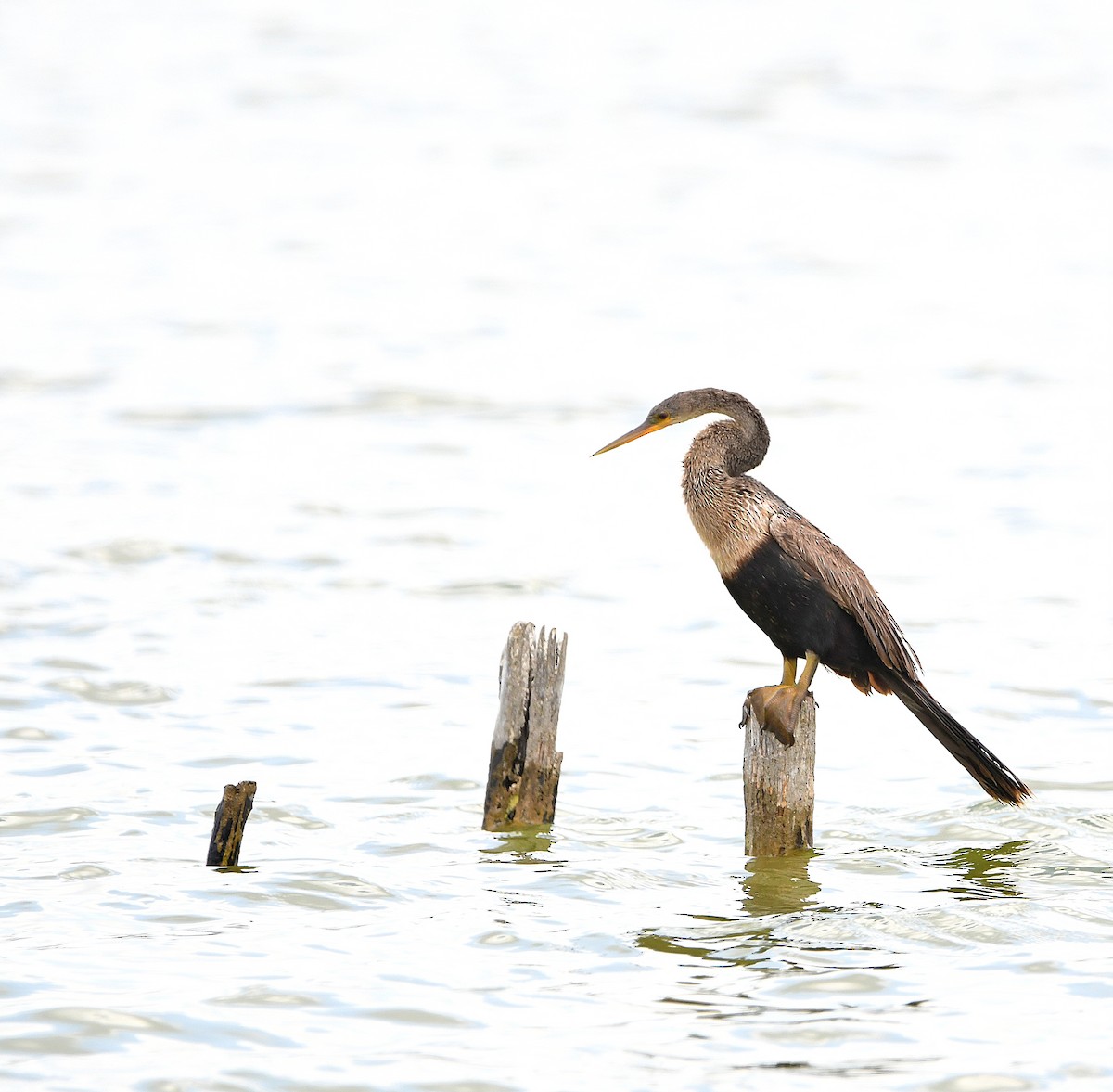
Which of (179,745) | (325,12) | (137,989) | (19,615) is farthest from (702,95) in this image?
(137,989)

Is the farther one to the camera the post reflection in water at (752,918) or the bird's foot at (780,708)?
the bird's foot at (780,708)

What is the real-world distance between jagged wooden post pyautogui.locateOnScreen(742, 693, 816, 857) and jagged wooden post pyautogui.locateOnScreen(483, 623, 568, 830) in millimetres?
1014

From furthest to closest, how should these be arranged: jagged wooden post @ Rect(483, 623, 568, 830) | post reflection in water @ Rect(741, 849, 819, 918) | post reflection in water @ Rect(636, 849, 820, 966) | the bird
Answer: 1. jagged wooden post @ Rect(483, 623, 568, 830)
2. post reflection in water @ Rect(741, 849, 819, 918)
3. the bird
4. post reflection in water @ Rect(636, 849, 820, 966)

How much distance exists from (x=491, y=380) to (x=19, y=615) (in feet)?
41.0

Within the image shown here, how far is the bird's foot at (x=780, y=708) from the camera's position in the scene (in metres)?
7.02

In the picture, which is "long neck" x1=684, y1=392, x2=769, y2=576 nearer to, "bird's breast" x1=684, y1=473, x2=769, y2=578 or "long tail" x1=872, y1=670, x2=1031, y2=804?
"bird's breast" x1=684, y1=473, x2=769, y2=578

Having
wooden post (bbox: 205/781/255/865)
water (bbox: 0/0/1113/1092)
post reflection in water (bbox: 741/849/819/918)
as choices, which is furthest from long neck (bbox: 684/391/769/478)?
wooden post (bbox: 205/781/255/865)

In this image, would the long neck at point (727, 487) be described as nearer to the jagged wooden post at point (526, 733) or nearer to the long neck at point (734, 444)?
the long neck at point (734, 444)

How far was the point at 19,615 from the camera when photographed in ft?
44.5

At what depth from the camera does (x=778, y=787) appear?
7.30 m

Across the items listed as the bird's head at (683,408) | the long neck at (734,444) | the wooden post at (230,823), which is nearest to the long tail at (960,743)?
the long neck at (734,444)

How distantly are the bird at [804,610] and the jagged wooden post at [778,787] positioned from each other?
0.09 m

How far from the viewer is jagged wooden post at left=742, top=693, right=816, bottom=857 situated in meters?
7.16

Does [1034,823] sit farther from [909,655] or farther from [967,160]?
[967,160]
